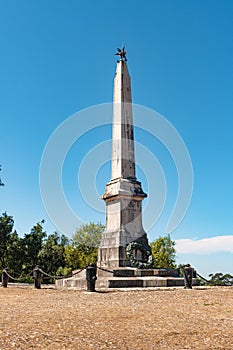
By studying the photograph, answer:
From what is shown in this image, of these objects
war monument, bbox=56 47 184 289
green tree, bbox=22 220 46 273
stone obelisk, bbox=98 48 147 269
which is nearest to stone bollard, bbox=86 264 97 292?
war monument, bbox=56 47 184 289

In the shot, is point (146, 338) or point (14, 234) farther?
point (14, 234)

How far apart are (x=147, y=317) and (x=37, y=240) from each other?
33939 millimetres

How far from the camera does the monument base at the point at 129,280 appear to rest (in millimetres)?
14953

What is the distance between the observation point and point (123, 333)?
6.43m

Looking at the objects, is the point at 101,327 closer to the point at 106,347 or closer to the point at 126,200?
the point at 106,347

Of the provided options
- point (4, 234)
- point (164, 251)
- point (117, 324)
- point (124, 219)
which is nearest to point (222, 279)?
point (124, 219)

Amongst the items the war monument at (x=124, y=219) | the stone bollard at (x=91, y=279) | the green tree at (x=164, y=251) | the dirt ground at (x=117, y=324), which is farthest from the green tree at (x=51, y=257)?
the dirt ground at (x=117, y=324)

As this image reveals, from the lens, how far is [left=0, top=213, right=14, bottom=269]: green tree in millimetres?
38406

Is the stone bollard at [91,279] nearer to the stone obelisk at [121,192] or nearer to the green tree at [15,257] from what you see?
the stone obelisk at [121,192]

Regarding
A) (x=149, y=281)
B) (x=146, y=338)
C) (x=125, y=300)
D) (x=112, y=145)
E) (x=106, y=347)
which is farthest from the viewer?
(x=112, y=145)

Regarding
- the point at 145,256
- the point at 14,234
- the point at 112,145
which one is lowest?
the point at 145,256

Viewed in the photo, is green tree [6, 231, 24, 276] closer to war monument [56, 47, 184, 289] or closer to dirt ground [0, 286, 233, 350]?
war monument [56, 47, 184, 289]

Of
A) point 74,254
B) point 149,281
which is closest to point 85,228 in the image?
point 74,254

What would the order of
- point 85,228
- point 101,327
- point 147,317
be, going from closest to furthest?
point 101,327 < point 147,317 < point 85,228
